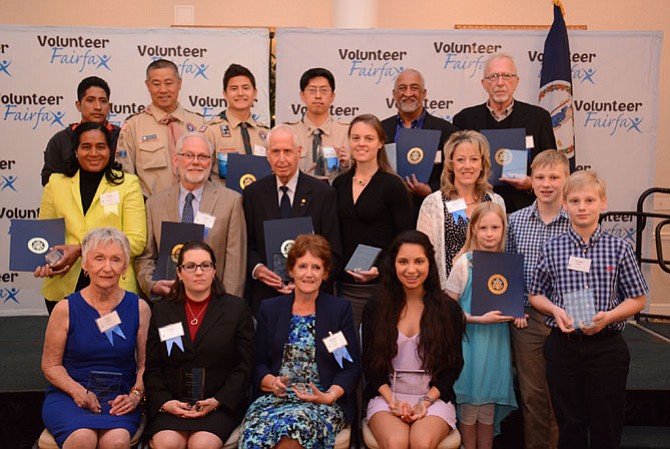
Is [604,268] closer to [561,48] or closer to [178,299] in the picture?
[178,299]

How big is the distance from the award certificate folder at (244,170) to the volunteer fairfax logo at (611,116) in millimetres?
3510

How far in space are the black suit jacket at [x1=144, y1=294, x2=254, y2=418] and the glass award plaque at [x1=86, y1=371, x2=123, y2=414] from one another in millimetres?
154

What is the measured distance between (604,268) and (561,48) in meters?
3.47

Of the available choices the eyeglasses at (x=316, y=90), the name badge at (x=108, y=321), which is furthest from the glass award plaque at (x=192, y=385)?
the eyeglasses at (x=316, y=90)

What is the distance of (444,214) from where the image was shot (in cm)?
410

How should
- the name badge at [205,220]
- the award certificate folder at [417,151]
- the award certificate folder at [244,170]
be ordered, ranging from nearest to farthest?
1. the name badge at [205,220]
2. the award certificate folder at [244,170]
3. the award certificate folder at [417,151]

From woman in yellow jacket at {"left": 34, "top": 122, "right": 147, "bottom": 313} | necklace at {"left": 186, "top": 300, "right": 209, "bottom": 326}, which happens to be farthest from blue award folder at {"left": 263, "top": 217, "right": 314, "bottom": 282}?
woman in yellow jacket at {"left": 34, "top": 122, "right": 147, "bottom": 313}

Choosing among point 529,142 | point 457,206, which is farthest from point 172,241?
point 529,142

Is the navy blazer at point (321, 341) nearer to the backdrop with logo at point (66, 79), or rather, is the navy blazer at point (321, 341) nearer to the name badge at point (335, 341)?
the name badge at point (335, 341)

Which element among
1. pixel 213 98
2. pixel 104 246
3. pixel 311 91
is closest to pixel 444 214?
pixel 311 91

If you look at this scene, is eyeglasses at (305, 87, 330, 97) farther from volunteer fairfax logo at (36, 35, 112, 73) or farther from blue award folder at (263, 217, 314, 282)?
volunteer fairfax logo at (36, 35, 112, 73)

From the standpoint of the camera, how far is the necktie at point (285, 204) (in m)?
4.11

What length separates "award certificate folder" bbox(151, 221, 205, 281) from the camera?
3926 millimetres

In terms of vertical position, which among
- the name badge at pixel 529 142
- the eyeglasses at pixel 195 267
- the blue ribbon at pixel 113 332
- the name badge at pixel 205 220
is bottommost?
the blue ribbon at pixel 113 332
